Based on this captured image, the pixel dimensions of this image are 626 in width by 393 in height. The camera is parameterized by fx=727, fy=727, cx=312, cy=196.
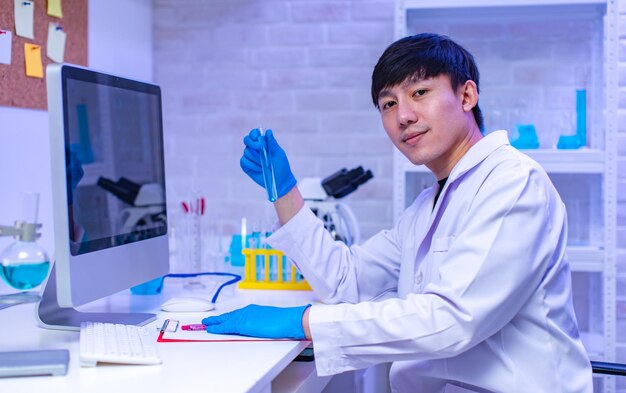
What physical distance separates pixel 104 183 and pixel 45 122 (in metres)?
0.80

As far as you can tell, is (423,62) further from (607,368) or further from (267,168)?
(607,368)

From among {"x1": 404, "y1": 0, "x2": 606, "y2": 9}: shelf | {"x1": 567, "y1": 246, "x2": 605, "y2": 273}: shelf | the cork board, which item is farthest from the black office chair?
the cork board

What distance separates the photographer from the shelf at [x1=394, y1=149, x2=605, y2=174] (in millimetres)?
2350

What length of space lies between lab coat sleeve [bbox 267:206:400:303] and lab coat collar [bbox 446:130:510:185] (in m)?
0.39

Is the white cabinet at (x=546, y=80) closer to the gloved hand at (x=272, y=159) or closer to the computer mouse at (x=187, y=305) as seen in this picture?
the gloved hand at (x=272, y=159)

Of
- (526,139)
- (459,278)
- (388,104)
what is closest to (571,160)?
(526,139)

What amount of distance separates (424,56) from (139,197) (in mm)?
722

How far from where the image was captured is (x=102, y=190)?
4.88ft

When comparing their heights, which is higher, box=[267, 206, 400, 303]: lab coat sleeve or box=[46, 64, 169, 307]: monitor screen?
box=[46, 64, 169, 307]: monitor screen

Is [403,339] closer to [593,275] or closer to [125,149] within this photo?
[125,149]

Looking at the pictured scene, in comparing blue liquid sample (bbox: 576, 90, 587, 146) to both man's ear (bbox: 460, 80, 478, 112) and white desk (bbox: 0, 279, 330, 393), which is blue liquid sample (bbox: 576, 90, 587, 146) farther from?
white desk (bbox: 0, 279, 330, 393)

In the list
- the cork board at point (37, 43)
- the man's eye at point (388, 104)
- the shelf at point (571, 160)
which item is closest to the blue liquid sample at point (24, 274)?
the cork board at point (37, 43)

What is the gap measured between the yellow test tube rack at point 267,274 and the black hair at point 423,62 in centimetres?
61

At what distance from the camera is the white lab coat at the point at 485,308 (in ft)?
4.27
